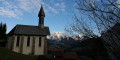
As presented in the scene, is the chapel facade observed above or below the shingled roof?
below

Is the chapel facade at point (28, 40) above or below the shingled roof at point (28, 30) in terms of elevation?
below

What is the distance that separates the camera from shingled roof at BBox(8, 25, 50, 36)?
94.8ft

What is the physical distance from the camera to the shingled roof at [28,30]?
2891cm

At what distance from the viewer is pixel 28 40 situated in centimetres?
2900

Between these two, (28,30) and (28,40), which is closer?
(28,40)

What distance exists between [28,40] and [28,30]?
3.42 meters

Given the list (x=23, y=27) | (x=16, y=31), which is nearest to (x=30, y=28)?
(x=23, y=27)

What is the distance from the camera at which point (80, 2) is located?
16.0 feet

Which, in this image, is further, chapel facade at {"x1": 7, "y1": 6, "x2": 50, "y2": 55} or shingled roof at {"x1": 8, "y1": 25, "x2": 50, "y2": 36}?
shingled roof at {"x1": 8, "y1": 25, "x2": 50, "y2": 36}

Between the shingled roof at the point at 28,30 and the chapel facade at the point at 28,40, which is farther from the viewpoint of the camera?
the shingled roof at the point at 28,30

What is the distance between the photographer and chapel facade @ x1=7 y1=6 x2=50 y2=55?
27831mm

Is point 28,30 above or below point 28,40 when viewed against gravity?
above

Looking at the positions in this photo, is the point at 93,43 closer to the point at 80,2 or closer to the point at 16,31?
the point at 80,2

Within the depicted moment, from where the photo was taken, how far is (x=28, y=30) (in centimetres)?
3031
